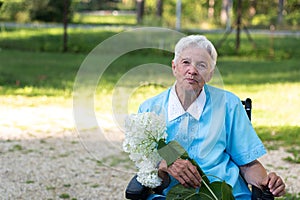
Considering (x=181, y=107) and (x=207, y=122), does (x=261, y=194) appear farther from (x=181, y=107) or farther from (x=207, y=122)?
(x=181, y=107)

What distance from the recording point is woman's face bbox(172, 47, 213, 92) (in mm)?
3451

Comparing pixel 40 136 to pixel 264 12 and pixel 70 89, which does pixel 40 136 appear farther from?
pixel 264 12

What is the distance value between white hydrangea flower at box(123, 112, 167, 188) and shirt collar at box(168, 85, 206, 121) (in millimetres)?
458

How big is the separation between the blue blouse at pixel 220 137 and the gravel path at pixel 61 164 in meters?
1.25

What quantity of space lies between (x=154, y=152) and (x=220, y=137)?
1.97 ft

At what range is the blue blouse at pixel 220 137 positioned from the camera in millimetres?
3520

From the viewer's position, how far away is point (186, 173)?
10.2ft

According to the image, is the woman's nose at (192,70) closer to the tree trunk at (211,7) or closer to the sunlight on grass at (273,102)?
the sunlight on grass at (273,102)

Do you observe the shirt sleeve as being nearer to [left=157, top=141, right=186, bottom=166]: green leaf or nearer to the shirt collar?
the shirt collar

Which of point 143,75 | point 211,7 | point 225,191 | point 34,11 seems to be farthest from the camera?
point 211,7

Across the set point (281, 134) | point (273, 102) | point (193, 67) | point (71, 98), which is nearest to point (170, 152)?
point (193, 67)

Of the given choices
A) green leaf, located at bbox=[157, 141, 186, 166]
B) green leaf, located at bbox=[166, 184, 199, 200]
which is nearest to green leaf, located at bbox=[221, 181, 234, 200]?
green leaf, located at bbox=[166, 184, 199, 200]

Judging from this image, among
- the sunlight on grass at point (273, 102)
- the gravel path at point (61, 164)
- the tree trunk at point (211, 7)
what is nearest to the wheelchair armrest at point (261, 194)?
the gravel path at point (61, 164)

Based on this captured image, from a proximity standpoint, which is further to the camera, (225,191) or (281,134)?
(281,134)
